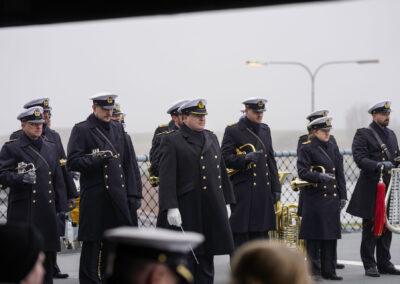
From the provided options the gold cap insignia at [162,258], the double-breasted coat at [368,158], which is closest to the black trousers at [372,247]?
the double-breasted coat at [368,158]

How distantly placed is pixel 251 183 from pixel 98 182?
2.11m

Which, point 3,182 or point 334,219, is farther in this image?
point 334,219

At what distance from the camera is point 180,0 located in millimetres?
3779

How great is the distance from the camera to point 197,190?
27.5ft

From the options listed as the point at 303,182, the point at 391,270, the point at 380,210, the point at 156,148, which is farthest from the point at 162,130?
the point at 391,270

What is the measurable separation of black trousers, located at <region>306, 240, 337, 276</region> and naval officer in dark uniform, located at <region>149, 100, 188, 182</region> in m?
2.05

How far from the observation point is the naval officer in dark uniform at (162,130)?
9.78 metres

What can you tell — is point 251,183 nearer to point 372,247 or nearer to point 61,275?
point 372,247

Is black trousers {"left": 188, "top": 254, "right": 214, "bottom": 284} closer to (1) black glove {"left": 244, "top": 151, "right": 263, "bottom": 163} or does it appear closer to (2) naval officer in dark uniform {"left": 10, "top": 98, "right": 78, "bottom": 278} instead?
(2) naval officer in dark uniform {"left": 10, "top": 98, "right": 78, "bottom": 278}

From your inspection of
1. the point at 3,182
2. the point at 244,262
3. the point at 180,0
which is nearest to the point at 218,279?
the point at 3,182

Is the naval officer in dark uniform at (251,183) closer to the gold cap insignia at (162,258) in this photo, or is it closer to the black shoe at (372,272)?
the black shoe at (372,272)

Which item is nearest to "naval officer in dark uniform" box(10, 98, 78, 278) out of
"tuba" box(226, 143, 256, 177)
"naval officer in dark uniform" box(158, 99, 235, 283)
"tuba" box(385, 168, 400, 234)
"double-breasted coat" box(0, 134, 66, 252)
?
"double-breasted coat" box(0, 134, 66, 252)

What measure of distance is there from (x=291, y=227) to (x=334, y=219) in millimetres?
940

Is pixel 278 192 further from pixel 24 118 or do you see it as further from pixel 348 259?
pixel 24 118
